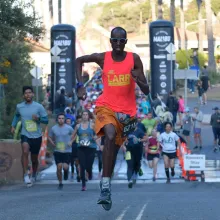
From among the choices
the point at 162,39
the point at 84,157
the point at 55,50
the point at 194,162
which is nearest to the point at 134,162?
the point at 84,157

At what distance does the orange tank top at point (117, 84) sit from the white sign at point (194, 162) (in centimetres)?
1280

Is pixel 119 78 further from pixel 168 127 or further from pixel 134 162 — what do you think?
pixel 168 127

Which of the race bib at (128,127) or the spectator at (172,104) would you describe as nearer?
the race bib at (128,127)

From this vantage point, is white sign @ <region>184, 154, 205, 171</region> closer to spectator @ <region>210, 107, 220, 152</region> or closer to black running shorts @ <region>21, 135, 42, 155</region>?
black running shorts @ <region>21, 135, 42, 155</region>

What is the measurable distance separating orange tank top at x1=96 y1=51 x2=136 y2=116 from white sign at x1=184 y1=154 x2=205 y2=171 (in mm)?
12802

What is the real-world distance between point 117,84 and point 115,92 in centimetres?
11

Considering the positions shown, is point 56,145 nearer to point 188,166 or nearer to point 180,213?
point 188,166

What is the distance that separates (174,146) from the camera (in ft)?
69.5

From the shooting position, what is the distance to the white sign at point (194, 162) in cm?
2209

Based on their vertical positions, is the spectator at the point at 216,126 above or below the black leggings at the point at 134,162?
above

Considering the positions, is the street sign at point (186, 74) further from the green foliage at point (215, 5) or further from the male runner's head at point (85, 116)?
the green foliage at point (215, 5)

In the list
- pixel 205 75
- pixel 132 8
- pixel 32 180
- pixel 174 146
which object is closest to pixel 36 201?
pixel 32 180

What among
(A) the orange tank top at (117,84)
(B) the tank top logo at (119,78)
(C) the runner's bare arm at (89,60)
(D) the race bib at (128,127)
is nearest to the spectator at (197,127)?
(D) the race bib at (128,127)

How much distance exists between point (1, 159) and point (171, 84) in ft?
56.1
